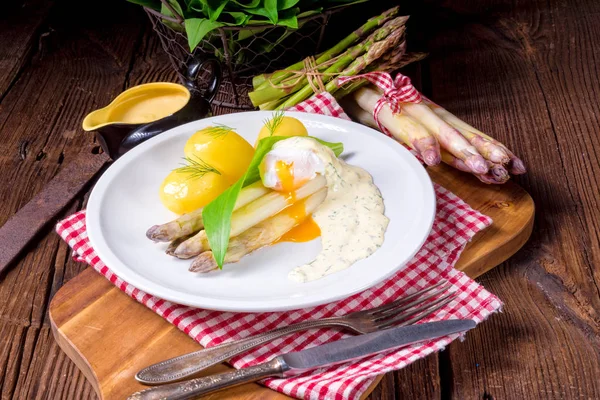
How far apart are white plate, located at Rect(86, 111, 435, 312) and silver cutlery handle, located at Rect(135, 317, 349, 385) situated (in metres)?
0.07

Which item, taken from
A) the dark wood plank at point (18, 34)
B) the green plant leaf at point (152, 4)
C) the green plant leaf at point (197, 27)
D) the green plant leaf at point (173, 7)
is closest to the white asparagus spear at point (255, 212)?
the green plant leaf at point (197, 27)

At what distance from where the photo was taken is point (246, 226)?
7.06ft

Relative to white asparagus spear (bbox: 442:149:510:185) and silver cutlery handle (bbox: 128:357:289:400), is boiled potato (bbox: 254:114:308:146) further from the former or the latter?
silver cutlery handle (bbox: 128:357:289:400)

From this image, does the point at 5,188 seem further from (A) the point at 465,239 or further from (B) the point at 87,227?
(A) the point at 465,239

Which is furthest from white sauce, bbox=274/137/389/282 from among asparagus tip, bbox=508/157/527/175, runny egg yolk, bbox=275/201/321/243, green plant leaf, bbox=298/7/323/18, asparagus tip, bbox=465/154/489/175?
green plant leaf, bbox=298/7/323/18

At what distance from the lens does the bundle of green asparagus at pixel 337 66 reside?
295cm

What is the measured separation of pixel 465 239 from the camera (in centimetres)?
226

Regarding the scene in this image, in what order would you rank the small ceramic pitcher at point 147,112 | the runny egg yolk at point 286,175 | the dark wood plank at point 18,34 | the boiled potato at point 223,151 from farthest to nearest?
the dark wood plank at point 18,34 < the small ceramic pitcher at point 147,112 < the boiled potato at point 223,151 < the runny egg yolk at point 286,175

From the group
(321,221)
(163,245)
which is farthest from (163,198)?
(321,221)

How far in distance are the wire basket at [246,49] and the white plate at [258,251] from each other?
0.50 metres

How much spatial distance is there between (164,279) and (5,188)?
112cm

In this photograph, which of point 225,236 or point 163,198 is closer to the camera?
point 225,236

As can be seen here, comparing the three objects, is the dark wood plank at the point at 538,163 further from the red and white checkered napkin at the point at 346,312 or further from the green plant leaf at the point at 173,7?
the green plant leaf at the point at 173,7

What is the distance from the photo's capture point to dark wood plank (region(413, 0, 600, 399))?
2029 mm
